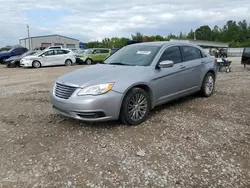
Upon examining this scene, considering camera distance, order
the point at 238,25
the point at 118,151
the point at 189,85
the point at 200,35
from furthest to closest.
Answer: the point at 238,25 < the point at 200,35 < the point at 189,85 < the point at 118,151

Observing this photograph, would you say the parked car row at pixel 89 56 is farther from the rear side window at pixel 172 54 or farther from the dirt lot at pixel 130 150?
the rear side window at pixel 172 54

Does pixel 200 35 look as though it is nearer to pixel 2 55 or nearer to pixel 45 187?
pixel 2 55

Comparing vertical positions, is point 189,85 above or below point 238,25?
below

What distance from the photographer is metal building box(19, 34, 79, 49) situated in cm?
5194

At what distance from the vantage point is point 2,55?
22.9m

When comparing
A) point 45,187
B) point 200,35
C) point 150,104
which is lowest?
point 45,187

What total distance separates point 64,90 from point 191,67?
307cm

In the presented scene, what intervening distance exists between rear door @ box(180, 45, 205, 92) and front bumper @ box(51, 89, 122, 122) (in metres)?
2.10

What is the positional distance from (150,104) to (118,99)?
900mm

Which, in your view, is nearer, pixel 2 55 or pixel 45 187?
pixel 45 187

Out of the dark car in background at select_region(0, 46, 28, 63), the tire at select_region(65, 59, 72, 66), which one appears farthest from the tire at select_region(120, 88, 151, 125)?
the dark car in background at select_region(0, 46, 28, 63)

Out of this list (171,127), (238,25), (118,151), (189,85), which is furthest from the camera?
(238,25)

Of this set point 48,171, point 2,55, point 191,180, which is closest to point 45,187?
point 48,171

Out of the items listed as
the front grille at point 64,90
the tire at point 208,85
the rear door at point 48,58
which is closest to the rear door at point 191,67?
the tire at point 208,85
